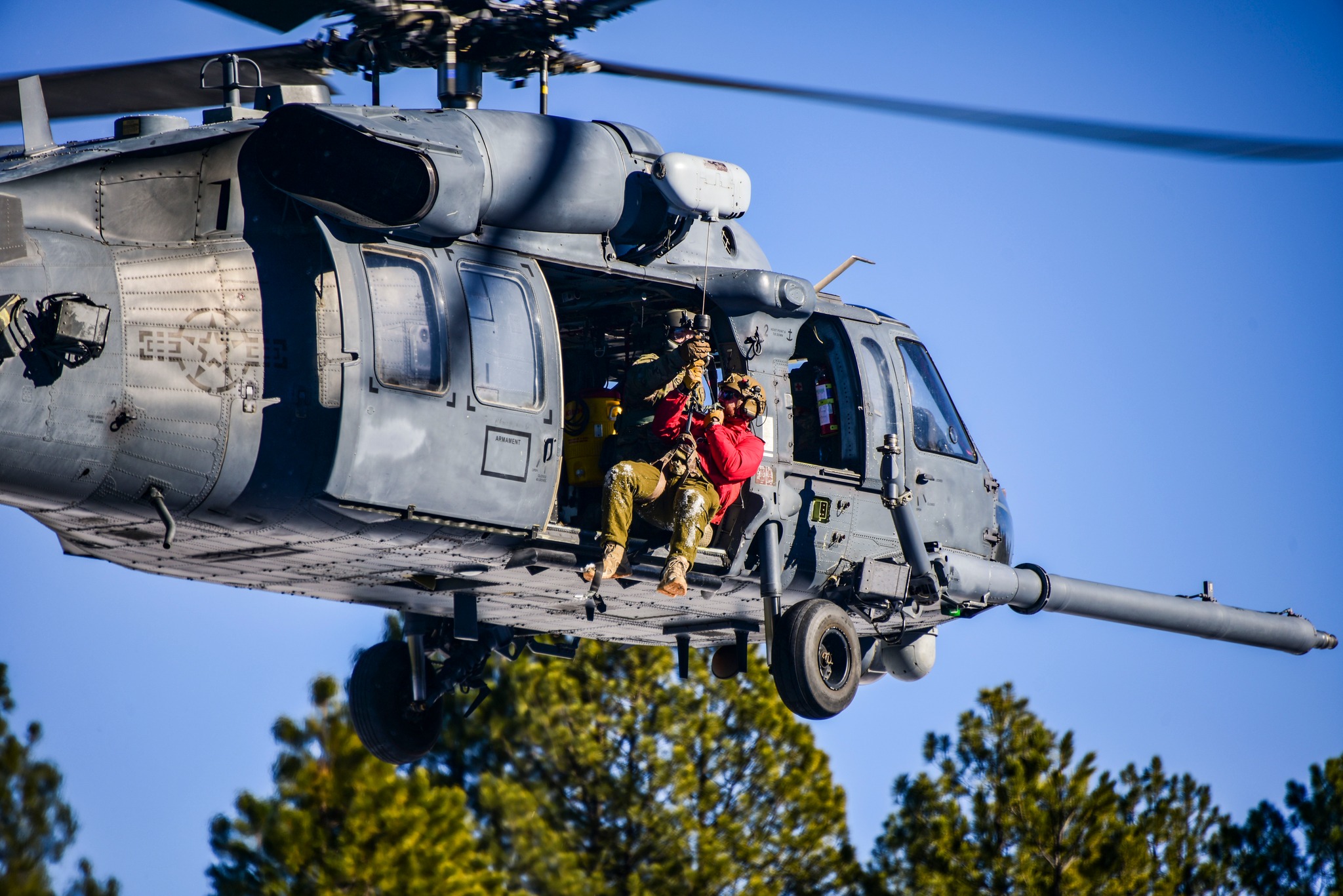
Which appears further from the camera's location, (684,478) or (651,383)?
(651,383)

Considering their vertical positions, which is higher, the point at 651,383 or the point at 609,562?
the point at 651,383

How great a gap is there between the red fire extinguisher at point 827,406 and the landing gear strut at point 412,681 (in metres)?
2.77

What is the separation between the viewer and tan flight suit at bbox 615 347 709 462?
9820 mm

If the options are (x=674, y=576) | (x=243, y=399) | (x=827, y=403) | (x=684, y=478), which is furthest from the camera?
(x=827, y=403)

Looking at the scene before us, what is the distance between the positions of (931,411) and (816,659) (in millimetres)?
2230

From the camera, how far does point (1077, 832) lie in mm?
22531

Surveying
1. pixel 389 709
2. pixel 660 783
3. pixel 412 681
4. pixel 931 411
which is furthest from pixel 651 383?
pixel 660 783

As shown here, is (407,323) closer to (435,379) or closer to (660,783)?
(435,379)

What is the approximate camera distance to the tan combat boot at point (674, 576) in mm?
9289

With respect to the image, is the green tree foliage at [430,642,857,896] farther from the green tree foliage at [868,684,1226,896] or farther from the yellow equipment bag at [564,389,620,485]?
the yellow equipment bag at [564,389,620,485]

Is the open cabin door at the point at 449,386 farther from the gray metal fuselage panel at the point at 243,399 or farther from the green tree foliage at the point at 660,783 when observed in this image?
the green tree foliage at the point at 660,783

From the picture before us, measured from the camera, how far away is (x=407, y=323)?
27.2 feet

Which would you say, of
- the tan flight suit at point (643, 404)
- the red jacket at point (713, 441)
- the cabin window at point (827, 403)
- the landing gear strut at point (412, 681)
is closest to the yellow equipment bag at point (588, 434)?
the tan flight suit at point (643, 404)

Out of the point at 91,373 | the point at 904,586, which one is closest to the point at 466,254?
the point at 91,373
